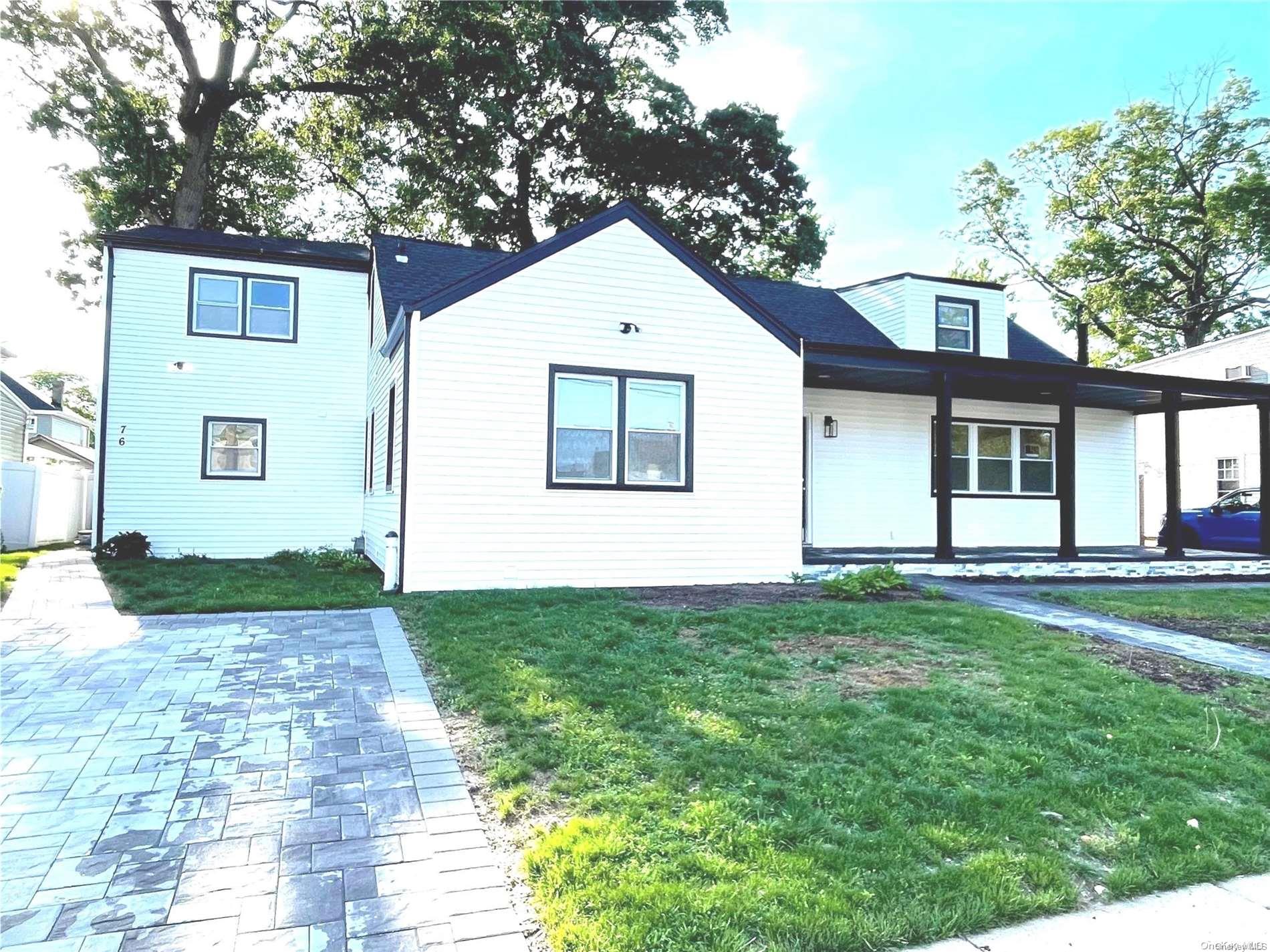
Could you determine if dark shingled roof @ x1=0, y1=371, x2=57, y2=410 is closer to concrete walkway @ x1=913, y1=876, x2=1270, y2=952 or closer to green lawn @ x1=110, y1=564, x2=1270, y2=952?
green lawn @ x1=110, y1=564, x2=1270, y2=952

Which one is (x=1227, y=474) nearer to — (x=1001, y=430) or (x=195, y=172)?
(x=1001, y=430)

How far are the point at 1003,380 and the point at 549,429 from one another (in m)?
7.62

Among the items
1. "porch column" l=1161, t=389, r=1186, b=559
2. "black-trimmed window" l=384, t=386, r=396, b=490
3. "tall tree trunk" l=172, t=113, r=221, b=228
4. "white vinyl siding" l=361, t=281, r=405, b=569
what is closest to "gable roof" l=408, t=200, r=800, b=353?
"white vinyl siding" l=361, t=281, r=405, b=569

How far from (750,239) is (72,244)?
2025 centimetres

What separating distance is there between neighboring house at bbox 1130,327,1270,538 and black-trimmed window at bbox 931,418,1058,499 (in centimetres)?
886

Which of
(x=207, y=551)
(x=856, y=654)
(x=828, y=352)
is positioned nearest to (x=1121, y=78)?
(x=828, y=352)

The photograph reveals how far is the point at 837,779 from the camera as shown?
11.5 ft

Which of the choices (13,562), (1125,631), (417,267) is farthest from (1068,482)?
(13,562)

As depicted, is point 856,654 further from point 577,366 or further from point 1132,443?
point 1132,443

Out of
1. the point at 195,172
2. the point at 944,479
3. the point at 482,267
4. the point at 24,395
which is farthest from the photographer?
the point at 24,395

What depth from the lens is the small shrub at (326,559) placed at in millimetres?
11602

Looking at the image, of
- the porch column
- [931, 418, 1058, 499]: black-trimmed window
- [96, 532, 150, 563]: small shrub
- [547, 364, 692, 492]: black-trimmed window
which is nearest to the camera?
[547, 364, 692, 492]: black-trimmed window

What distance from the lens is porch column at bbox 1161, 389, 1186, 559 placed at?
12.8 m

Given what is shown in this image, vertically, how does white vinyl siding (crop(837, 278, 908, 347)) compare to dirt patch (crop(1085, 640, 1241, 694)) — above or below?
above
